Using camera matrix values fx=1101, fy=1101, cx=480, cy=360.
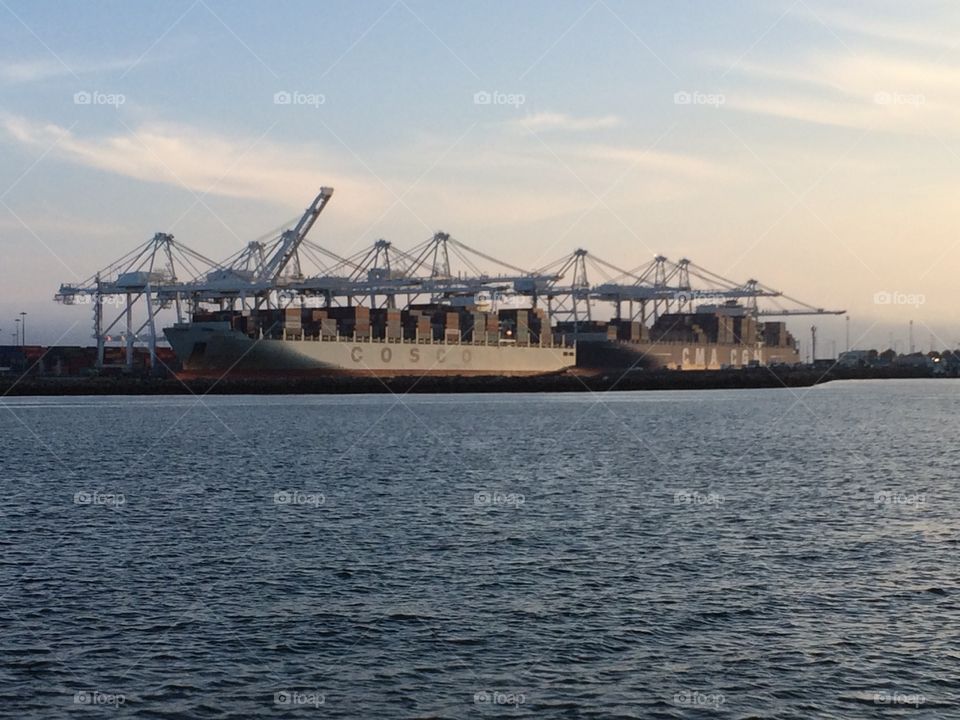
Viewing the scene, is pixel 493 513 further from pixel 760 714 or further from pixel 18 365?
pixel 18 365

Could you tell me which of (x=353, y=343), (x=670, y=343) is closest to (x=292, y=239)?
(x=353, y=343)

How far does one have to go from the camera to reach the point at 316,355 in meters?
120

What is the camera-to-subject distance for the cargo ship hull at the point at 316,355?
4587 inches

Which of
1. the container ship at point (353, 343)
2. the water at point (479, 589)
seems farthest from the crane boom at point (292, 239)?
the water at point (479, 589)

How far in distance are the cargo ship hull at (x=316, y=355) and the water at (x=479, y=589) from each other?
74059 millimetres

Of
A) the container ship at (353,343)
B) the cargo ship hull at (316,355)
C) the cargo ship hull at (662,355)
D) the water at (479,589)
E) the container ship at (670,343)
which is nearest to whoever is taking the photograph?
the water at (479,589)

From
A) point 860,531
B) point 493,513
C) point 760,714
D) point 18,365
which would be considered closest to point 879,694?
point 760,714

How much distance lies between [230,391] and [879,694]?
350ft

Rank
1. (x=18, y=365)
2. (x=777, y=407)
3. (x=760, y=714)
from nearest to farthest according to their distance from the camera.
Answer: (x=760, y=714)
(x=777, y=407)
(x=18, y=365)

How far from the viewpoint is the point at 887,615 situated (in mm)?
16656

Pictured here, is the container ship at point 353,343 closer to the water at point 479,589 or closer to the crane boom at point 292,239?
the crane boom at point 292,239

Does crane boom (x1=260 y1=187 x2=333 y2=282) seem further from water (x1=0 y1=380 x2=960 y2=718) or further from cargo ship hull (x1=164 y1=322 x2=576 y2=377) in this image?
water (x1=0 y1=380 x2=960 y2=718)

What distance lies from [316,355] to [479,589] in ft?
338

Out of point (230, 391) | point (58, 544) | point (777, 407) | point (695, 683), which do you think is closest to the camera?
point (695, 683)
